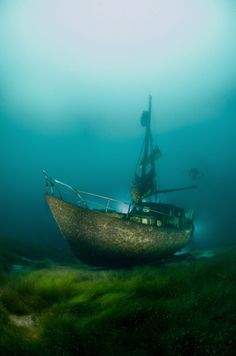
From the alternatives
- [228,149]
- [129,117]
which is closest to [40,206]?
[129,117]

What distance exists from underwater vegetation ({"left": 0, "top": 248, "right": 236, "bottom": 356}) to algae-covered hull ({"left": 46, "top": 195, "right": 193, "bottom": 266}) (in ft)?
11.0

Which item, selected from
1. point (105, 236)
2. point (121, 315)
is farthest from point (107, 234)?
point (121, 315)

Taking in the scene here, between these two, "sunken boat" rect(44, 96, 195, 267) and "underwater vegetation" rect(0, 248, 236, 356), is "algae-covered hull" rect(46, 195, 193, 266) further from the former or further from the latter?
"underwater vegetation" rect(0, 248, 236, 356)

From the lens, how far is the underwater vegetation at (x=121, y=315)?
15.1 feet

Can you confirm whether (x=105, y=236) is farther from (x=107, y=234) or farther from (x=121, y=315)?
(x=121, y=315)

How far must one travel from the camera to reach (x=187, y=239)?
54.5 ft

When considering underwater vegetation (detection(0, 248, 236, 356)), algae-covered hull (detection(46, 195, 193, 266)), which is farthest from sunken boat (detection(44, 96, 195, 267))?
underwater vegetation (detection(0, 248, 236, 356))

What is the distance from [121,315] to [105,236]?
620 cm

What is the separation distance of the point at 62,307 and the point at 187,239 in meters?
11.4

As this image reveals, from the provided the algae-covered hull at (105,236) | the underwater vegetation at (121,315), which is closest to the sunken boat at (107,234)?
the algae-covered hull at (105,236)

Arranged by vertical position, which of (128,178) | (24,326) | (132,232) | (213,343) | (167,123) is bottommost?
(24,326)

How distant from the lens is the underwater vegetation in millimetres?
4617

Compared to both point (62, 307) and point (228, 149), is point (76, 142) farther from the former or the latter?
point (62, 307)

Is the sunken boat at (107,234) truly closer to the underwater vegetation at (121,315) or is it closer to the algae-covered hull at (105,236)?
the algae-covered hull at (105,236)
